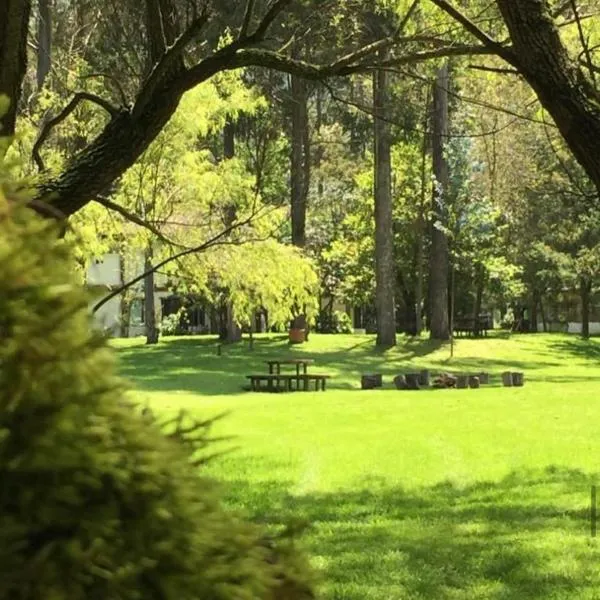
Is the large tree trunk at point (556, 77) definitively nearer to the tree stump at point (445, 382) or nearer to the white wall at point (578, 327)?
the tree stump at point (445, 382)

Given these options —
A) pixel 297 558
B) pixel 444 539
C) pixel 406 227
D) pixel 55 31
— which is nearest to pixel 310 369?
pixel 55 31

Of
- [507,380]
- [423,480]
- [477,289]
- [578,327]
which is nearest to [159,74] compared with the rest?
[423,480]

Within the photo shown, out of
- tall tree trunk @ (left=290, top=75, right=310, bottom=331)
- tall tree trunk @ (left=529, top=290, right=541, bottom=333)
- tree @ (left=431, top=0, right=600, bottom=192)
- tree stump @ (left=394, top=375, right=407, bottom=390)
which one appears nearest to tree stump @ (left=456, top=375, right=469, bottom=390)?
tree stump @ (left=394, top=375, right=407, bottom=390)

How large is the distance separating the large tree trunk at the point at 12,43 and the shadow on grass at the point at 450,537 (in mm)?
2637

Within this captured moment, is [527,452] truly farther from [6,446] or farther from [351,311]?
→ [351,311]

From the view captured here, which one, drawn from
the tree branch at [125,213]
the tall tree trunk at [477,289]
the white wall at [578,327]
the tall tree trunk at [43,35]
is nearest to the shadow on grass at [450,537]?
the tree branch at [125,213]

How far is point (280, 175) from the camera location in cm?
4519

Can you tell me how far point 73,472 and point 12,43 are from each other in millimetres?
4560

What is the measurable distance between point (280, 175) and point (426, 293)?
9037 mm

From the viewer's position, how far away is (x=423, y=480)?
9.57m

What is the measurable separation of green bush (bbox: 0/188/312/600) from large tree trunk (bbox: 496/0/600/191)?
13.4 feet

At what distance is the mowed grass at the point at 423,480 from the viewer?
5.86m

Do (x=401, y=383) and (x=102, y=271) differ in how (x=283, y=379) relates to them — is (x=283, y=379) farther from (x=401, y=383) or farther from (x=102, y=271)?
(x=102, y=271)

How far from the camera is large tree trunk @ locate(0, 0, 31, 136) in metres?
4.96
